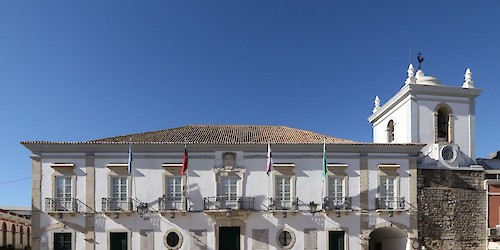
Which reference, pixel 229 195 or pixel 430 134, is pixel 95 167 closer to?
pixel 229 195

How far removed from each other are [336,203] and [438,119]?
8279 millimetres

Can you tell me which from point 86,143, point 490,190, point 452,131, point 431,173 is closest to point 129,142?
point 86,143

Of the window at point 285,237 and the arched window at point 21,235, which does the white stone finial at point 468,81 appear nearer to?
the window at point 285,237

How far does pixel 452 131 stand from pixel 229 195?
13.8m

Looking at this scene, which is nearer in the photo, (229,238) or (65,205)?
(65,205)

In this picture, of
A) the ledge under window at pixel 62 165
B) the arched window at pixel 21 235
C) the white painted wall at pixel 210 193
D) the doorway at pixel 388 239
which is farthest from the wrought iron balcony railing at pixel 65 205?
the arched window at pixel 21 235

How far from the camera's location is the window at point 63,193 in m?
20.4

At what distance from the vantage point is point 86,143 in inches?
815

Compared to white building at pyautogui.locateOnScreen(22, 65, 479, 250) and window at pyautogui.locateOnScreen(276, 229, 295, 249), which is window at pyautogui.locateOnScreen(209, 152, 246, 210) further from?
window at pyautogui.locateOnScreen(276, 229, 295, 249)

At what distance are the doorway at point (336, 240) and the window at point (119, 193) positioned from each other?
36.7ft

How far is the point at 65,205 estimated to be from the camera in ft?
66.9

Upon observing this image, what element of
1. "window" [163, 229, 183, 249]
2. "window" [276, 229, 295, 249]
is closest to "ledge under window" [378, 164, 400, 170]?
"window" [276, 229, 295, 249]

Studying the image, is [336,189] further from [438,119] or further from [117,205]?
[117,205]

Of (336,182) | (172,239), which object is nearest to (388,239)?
(336,182)
